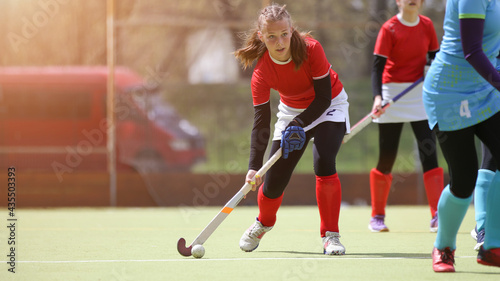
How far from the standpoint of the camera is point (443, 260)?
4234 mm

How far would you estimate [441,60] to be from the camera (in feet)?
13.8

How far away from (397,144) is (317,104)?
1.72 metres

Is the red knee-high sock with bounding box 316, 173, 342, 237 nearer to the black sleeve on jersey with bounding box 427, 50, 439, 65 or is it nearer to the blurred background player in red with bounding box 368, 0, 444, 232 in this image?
the blurred background player in red with bounding box 368, 0, 444, 232

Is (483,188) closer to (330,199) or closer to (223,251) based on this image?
(330,199)

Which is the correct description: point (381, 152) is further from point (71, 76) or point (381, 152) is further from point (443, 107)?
point (71, 76)

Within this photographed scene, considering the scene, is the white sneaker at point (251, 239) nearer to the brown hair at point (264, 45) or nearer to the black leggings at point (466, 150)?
the brown hair at point (264, 45)

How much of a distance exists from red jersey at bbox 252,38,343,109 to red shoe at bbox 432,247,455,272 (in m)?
1.33

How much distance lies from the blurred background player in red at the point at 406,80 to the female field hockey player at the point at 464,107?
7.19 feet

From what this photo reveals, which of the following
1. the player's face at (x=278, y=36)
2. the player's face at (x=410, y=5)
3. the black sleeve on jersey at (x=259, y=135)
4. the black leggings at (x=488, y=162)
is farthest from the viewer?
the player's face at (x=410, y=5)

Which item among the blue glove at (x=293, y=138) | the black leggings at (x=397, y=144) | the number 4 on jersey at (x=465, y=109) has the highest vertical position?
the number 4 on jersey at (x=465, y=109)

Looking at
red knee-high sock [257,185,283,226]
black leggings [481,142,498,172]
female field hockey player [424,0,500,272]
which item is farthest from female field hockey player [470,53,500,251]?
red knee-high sock [257,185,283,226]

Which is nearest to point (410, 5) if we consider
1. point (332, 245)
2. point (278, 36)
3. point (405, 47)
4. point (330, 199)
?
point (405, 47)

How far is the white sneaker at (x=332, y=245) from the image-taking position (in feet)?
16.5

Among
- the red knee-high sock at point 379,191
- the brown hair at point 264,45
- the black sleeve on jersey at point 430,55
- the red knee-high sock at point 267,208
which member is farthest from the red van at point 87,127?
the brown hair at point 264,45
